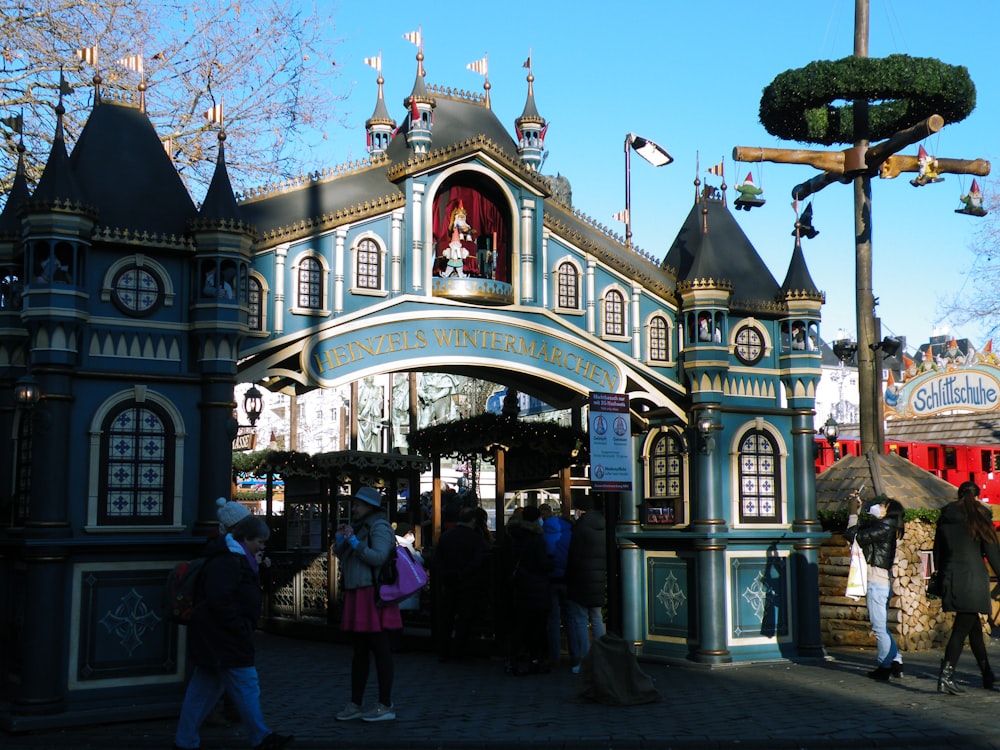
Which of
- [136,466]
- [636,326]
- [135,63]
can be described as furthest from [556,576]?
[135,63]

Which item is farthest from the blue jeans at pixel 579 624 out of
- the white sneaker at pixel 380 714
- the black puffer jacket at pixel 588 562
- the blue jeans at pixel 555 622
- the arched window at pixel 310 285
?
the arched window at pixel 310 285

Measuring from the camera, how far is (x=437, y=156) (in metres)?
13.7

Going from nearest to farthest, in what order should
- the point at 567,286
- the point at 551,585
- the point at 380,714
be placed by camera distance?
the point at 380,714, the point at 551,585, the point at 567,286

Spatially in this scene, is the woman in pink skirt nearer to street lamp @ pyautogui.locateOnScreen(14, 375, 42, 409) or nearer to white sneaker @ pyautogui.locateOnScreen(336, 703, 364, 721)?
white sneaker @ pyautogui.locateOnScreen(336, 703, 364, 721)

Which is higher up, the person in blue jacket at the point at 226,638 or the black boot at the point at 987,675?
the person in blue jacket at the point at 226,638

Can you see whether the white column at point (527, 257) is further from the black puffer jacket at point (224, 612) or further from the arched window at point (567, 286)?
the black puffer jacket at point (224, 612)

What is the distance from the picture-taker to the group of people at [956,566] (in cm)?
1151

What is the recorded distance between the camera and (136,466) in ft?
37.5

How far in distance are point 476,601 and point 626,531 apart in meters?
2.30

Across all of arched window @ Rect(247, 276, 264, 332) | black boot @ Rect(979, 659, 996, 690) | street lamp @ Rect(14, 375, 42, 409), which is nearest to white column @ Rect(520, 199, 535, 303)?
arched window @ Rect(247, 276, 264, 332)

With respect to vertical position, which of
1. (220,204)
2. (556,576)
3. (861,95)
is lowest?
(556,576)

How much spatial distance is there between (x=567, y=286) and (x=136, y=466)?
6027mm

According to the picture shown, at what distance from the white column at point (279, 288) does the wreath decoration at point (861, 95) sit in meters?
10.9

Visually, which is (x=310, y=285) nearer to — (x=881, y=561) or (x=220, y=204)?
(x=220, y=204)
